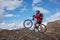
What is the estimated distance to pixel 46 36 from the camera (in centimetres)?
3325

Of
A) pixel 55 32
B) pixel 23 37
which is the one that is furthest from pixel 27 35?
pixel 55 32

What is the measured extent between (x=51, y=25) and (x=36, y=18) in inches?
191

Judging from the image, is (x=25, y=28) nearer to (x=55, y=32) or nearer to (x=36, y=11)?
(x=36, y=11)

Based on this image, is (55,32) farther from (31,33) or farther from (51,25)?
Result: (31,33)

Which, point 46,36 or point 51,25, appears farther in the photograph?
point 51,25

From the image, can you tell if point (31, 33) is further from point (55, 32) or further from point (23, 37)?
point (55, 32)

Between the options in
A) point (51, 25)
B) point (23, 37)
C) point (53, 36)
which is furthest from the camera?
point (51, 25)

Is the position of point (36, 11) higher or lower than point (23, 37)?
higher

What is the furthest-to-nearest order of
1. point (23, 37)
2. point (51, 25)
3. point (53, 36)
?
point (51, 25)
point (53, 36)
point (23, 37)

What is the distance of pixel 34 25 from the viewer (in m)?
33.4

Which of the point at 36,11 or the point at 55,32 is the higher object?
the point at 36,11

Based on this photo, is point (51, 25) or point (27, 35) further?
point (51, 25)

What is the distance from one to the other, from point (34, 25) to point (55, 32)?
412cm

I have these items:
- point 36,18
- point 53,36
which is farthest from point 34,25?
point 53,36
